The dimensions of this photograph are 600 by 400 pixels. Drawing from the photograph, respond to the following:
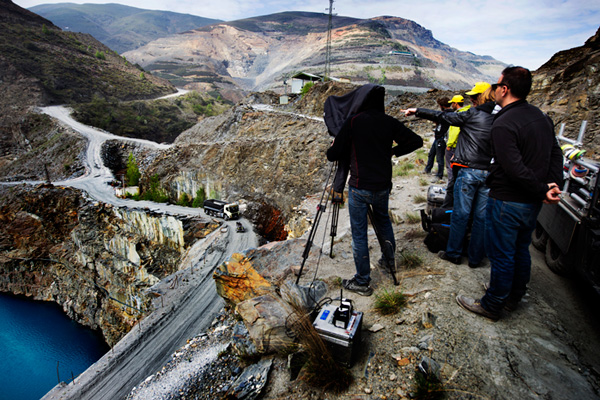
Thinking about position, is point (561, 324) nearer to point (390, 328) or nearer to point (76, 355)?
point (390, 328)

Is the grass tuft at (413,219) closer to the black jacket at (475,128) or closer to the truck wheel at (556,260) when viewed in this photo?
the truck wheel at (556,260)

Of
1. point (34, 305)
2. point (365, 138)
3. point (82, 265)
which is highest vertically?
point (365, 138)

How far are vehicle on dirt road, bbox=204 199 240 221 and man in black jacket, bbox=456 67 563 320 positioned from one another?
20551mm

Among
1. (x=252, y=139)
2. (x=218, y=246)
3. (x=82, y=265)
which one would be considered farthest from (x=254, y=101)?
(x=82, y=265)

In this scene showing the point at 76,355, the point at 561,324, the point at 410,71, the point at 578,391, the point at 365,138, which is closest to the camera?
the point at 578,391

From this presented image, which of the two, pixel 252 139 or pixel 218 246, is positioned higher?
pixel 252 139

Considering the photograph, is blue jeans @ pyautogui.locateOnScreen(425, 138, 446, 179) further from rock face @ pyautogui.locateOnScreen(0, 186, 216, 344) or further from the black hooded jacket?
rock face @ pyautogui.locateOnScreen(0, 186, 216, 344)

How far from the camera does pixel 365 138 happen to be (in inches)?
125

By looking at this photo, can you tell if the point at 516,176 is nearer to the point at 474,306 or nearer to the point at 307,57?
the point at 474,306

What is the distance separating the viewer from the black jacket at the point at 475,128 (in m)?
3.47

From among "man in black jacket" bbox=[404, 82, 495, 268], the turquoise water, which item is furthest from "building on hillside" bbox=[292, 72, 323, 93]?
"man in black jacket" bbox=[404, 82, 495, 268]

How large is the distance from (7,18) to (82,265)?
6760cm

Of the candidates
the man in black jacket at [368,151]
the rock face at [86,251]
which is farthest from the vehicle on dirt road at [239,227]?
the man in black jacket at [368,151]

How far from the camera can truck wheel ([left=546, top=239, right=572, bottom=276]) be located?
3590 mm
